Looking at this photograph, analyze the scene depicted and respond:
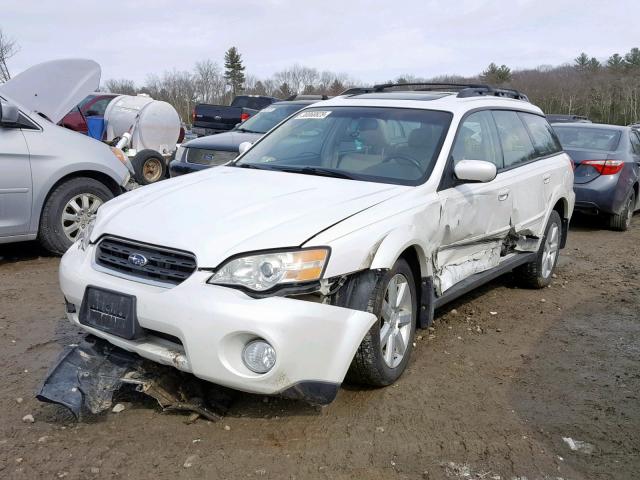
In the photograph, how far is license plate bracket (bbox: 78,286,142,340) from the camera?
2975 millimetres

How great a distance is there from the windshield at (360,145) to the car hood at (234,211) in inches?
8.3

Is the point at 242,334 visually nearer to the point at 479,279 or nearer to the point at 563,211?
the point at 479,279

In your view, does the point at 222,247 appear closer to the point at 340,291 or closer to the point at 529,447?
the point at 340,291

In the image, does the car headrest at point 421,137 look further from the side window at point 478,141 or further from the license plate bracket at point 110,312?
the license plate bracket at point 110,312

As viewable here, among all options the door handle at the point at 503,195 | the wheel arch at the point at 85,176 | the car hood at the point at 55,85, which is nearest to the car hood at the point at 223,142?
the car hood at the point at 55,85

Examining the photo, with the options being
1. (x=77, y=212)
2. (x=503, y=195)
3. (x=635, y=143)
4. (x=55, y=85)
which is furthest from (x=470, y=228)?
(x=635, y=143)

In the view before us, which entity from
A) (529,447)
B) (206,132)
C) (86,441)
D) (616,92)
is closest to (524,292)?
(529,447)

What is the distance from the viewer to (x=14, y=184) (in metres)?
5.73

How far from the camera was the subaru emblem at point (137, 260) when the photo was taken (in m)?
3.08

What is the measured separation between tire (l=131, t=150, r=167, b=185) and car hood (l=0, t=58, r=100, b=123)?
2.54 meters

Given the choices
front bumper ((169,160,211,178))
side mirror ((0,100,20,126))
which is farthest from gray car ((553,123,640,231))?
side mirror ((0,100,20,126))

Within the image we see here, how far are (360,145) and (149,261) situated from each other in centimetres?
181

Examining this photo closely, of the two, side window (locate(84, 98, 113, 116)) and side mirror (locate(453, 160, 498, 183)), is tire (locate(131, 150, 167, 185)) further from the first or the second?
side mirror (locate(453, 160, 498, 183))

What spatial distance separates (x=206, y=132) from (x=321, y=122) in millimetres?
13666
